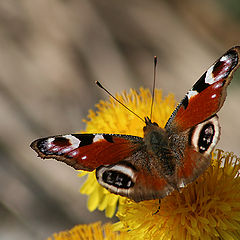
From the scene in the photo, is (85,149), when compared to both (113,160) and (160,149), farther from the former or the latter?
(160,149)

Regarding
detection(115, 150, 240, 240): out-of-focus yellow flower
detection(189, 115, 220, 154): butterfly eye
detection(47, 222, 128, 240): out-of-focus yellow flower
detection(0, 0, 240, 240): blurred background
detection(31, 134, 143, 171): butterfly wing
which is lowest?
detection(115, 150, 240, 240): out-of-focus yellow flower

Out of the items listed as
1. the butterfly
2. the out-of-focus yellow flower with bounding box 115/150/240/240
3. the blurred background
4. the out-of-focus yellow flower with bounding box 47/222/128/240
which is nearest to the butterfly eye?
the butterfly

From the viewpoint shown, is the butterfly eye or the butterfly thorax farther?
the butterfly thorax

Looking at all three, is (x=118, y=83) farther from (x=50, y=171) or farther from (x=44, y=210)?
(x=44, y=210)

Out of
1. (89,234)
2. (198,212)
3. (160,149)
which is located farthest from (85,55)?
(198,212)

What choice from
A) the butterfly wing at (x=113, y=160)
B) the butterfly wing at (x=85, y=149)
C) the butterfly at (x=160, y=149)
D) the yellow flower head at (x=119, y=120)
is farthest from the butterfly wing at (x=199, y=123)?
the yellow flower head at (x=119, y=120)

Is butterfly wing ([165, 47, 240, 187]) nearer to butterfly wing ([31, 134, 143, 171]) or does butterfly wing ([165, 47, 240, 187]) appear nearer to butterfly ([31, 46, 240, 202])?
butterfly ([31, 46, 240, 202])

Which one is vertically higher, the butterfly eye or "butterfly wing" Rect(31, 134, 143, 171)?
"butterfly wing" Rect(31, 134, 143, 171)

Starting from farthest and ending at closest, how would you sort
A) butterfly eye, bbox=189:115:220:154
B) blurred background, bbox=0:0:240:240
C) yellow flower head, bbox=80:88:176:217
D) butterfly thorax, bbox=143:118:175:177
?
blurred background, bbox=0:0:240:240
yellow flower head, bbox=80:88:176:217
butterfly thorax, bbox=143:118:175:177
butterfly eye, bbox=189:115:220:154
